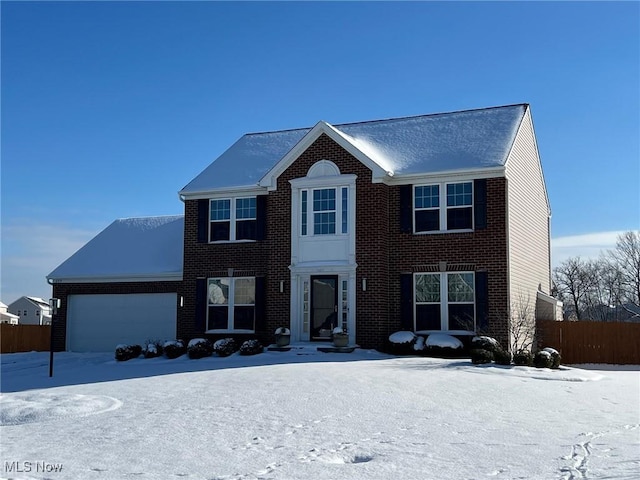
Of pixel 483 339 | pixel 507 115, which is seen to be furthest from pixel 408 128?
pixel 483 339

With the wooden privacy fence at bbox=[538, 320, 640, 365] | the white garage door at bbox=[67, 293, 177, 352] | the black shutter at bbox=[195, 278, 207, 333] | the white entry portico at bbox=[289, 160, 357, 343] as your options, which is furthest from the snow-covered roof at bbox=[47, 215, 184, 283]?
the wooden privacy fence at bbox=[538, 320, 640, 365]

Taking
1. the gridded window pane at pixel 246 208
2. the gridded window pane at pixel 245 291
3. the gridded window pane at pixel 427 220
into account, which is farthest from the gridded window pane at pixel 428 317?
the gridded window pane at pixel 246 208

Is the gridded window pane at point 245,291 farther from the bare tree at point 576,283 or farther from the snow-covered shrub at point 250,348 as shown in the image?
the bare tree at point 576,283

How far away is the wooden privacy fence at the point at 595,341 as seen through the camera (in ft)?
78.3

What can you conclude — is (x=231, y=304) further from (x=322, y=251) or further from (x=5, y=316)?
(x=5, y=316)

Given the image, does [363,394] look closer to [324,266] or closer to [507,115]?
[324,266]

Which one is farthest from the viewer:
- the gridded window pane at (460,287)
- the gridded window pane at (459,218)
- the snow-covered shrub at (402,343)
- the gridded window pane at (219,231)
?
the gridded window pane at (219,231)

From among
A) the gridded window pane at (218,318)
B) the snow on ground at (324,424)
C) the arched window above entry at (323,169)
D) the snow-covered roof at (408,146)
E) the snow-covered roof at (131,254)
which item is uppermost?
the snow-covered roof at (408,146)

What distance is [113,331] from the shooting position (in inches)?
1057

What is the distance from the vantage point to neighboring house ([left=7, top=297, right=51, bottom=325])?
93.4 meters

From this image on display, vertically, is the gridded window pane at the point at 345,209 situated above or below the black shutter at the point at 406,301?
above

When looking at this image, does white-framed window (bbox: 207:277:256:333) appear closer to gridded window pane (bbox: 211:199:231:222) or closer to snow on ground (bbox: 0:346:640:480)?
gridded window pane (bbox: 211:199:231:222)

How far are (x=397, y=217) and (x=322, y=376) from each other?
8323mm

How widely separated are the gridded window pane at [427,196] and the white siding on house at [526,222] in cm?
217
